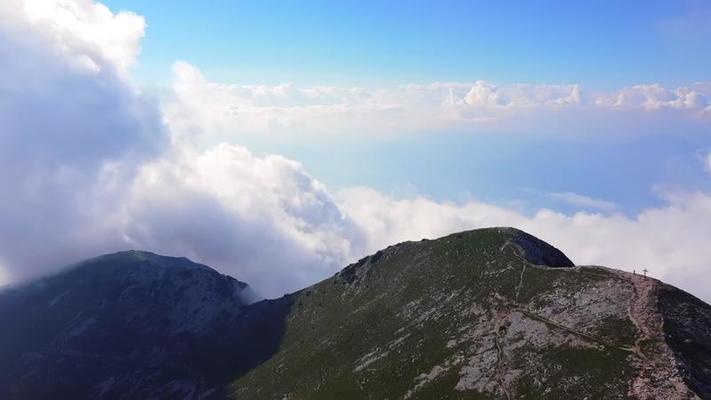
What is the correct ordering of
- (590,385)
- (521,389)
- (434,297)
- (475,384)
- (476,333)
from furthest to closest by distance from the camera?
(434,297), (476,333), (475,384), (521,389), (590,385)

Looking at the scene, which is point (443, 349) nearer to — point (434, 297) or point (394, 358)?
point (394, 358)

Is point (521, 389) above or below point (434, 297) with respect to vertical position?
below

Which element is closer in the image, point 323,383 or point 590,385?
point 590,385

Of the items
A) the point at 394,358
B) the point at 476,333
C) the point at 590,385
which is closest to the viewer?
the point at 590,385

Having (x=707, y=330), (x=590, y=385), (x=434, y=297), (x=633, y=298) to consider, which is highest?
(x=434, y=297)

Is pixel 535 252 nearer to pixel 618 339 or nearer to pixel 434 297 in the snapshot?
pixel 434 297

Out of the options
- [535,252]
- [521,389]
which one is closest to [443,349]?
[521,389]

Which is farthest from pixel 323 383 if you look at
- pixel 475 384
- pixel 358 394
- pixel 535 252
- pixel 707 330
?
pixel 707 330
